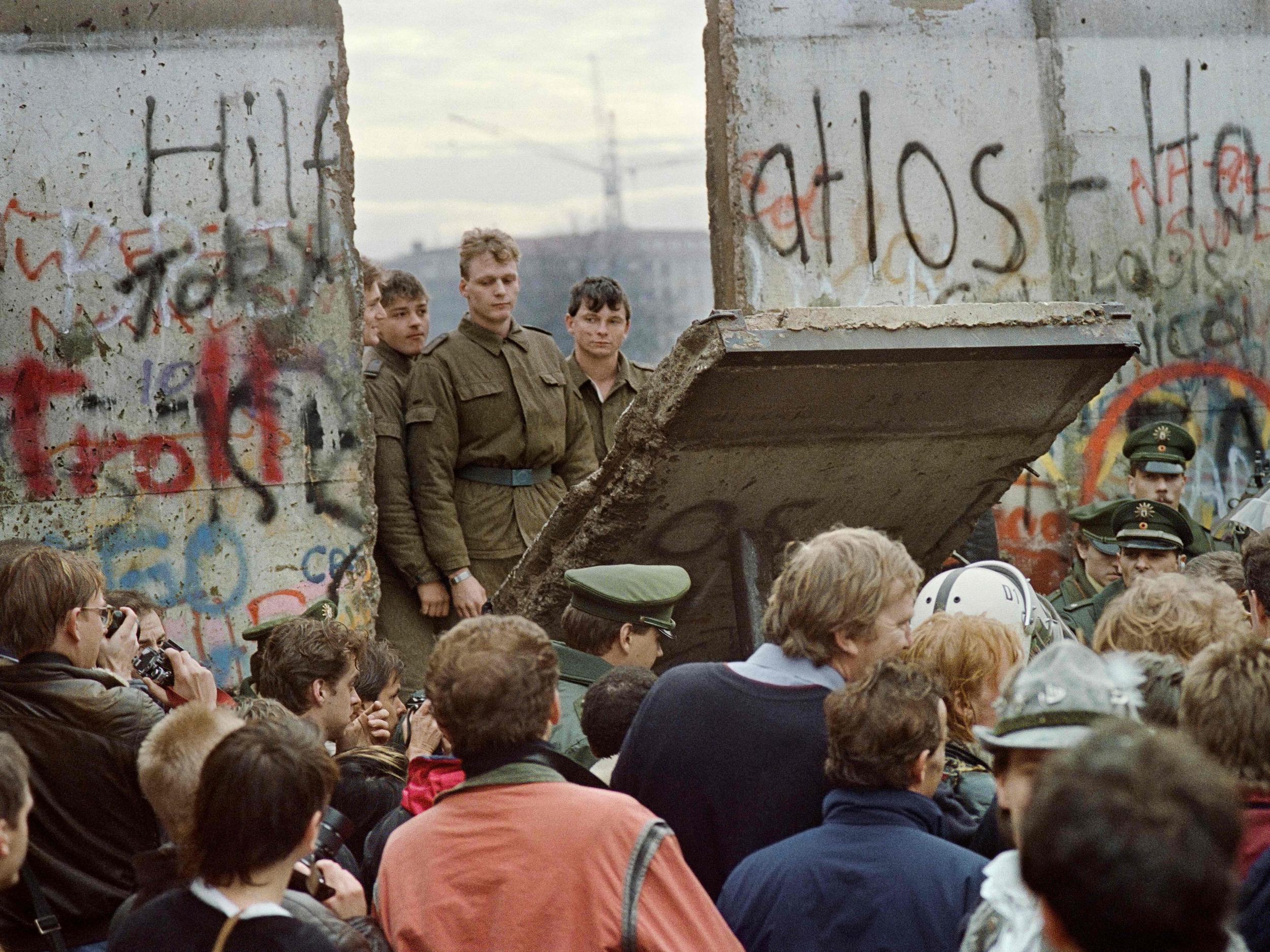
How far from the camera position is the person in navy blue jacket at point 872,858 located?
2598 mm

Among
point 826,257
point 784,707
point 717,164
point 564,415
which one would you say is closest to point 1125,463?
point 826,257

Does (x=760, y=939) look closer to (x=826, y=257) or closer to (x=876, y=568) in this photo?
(x=876, y=568)

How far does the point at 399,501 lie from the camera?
667cm

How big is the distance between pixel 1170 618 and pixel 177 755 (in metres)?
2.24

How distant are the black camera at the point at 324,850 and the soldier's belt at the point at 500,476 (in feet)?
10.2

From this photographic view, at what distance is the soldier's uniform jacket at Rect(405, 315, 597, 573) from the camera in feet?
21.3

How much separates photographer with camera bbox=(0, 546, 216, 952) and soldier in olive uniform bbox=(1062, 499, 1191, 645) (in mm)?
3500

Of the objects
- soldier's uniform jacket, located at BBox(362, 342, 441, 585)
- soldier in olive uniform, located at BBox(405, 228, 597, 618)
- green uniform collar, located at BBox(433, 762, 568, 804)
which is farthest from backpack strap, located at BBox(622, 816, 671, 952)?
soldier's uniform jacket, located at BBox(362, 342, 441, 585)

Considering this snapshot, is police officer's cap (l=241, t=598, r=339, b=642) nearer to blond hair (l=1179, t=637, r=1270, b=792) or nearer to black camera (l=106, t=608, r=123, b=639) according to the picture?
black camera (l=106, t=608, r=123, b=639)

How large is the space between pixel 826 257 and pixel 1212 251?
7.36 feet

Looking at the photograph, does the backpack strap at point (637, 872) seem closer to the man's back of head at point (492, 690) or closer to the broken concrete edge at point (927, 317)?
the man's back of head at point (492, 690)

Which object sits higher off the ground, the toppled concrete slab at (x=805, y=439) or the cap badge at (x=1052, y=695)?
the toppled concrete slab at (x=805, y=439)

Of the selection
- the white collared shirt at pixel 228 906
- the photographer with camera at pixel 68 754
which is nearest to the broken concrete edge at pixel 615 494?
the photographer with camera at pixel 68 754

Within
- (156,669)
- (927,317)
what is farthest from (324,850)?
(927,317)
